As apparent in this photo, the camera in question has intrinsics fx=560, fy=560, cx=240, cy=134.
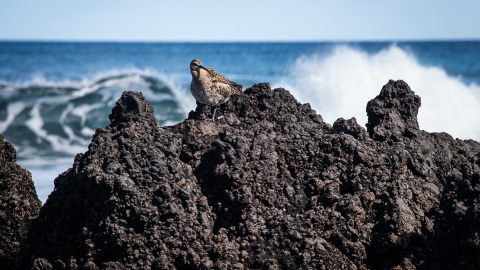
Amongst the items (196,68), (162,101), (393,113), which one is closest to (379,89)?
(162,101)

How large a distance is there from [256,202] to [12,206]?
5.16ft

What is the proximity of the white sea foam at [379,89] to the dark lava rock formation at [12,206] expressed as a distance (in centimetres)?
745

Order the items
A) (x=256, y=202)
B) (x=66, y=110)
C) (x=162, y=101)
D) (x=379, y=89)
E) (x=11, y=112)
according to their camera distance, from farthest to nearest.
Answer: (x=379, y=89), (x=162, y=101), (x=66, y=110), (x=11, y=112), (x=256, y=202)

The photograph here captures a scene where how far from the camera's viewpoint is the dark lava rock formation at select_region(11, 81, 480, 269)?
109 inches

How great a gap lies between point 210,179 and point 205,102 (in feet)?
3.10

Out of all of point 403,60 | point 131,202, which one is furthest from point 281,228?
point 403,60

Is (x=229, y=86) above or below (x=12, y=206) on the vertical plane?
above

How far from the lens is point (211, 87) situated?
4.03 metres

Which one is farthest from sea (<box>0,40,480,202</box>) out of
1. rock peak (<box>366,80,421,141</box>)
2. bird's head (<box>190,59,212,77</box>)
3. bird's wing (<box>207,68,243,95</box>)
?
rock peak (<box>366,80,421,141</box>)

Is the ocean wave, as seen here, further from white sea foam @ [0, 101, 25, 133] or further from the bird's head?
the bird's head

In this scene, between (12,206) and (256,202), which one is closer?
(256,202)

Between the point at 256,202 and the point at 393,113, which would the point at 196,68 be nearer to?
the point at 393,113

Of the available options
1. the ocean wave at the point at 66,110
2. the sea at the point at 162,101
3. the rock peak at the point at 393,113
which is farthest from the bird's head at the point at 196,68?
the ocean wave at the point at 66,110

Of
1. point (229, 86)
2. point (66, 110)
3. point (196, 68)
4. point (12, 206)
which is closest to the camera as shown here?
point (12, 206)
